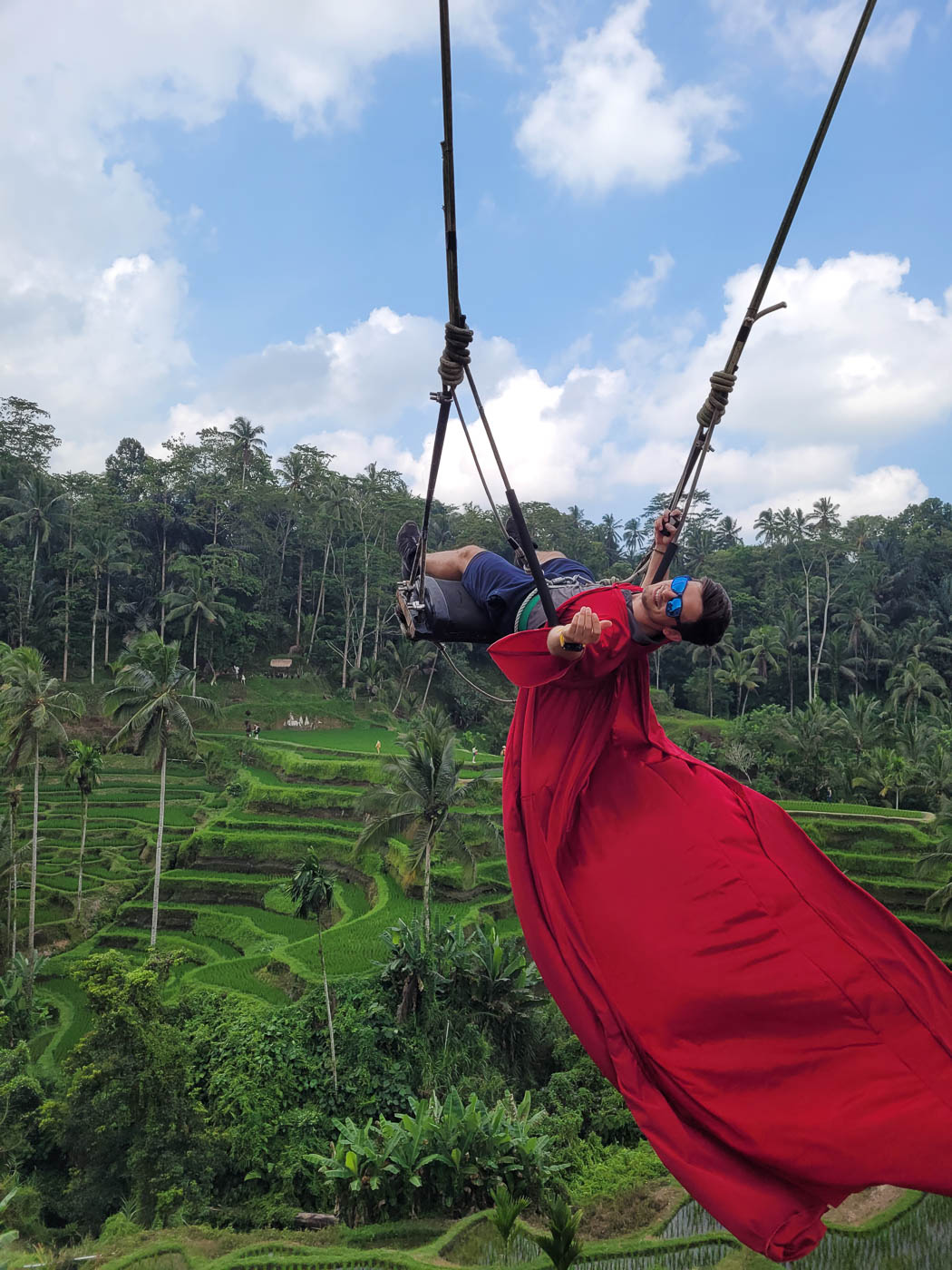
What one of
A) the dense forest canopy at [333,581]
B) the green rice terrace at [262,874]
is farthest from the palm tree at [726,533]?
the green rice terrace at [262,874]

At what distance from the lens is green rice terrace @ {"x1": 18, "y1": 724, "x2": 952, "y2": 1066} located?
14.4 meters

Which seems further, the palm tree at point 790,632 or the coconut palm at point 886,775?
the palm tree at point 790,632

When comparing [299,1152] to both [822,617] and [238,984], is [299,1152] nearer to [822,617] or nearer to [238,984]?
[238,984]

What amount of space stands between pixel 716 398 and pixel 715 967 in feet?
6.15

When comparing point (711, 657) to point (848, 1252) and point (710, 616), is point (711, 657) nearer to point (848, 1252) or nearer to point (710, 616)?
point (848, 1252)

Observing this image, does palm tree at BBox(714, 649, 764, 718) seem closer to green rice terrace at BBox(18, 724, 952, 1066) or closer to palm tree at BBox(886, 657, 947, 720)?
palm tree at BBox(886, 657, 947, 720)

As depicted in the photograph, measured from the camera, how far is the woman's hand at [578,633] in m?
2.31

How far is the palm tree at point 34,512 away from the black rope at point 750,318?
32580 mm

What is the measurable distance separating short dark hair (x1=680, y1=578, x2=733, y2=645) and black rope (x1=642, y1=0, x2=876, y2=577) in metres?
0.35

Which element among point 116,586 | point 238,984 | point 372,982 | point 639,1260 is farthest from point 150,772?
point 639,1260

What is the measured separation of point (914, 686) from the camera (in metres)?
31.2

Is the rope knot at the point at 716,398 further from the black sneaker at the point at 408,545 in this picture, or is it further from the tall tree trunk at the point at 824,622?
the tall tree trunk at the point at 824,622

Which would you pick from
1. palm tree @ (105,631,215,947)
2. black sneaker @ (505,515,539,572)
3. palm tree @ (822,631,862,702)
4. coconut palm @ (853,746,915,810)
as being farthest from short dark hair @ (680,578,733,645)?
palm tree @ (822,631,862,702)

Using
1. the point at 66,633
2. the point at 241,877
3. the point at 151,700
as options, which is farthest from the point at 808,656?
the point at 66,633
